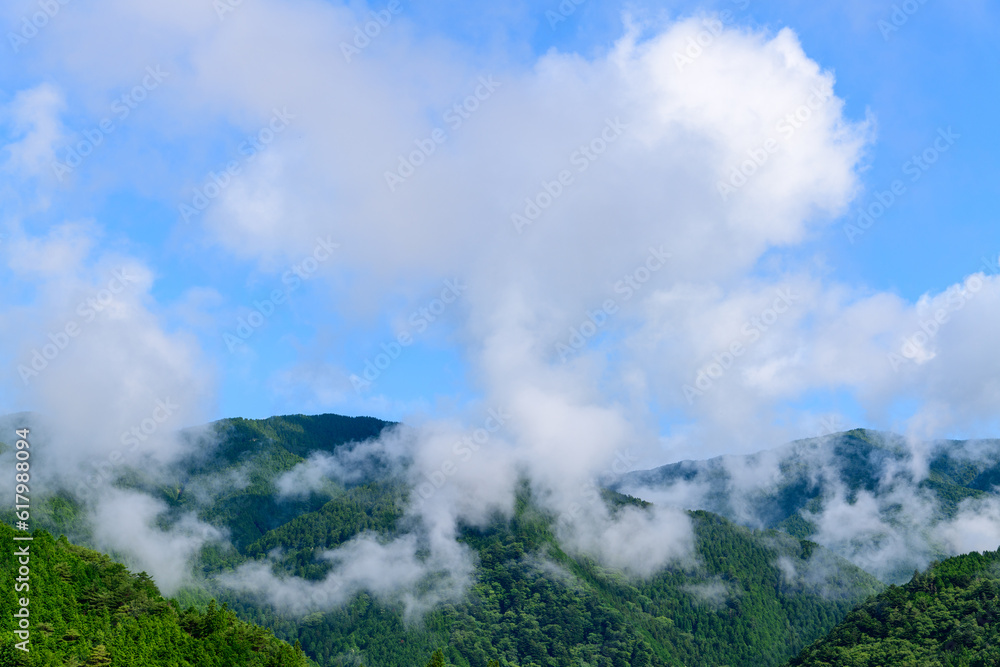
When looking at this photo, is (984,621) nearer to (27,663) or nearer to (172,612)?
(172,612)

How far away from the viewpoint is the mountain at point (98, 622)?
111250 millimetres

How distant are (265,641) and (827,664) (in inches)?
5481

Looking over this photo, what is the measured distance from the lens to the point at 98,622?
402ft

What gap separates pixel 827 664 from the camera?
19700 cm

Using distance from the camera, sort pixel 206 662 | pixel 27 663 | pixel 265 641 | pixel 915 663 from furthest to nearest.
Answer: pixel 915 663, pixel 265 641, pixel 206 662, pixel 27 663

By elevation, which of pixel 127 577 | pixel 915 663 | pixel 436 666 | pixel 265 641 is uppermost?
pixel 127 577

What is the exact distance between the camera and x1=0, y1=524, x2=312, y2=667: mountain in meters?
111

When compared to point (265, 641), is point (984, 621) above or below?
below

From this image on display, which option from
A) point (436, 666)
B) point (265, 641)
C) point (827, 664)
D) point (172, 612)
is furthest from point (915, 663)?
point (172, 612)

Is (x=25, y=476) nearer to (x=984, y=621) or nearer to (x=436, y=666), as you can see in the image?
(x=436, y=666)

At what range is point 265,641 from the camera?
15250 centimetres

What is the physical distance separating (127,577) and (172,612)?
1010 centimetres

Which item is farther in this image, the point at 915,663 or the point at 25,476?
the point at 915,663

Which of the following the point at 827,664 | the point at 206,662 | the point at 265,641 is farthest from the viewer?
the point at 827,664
